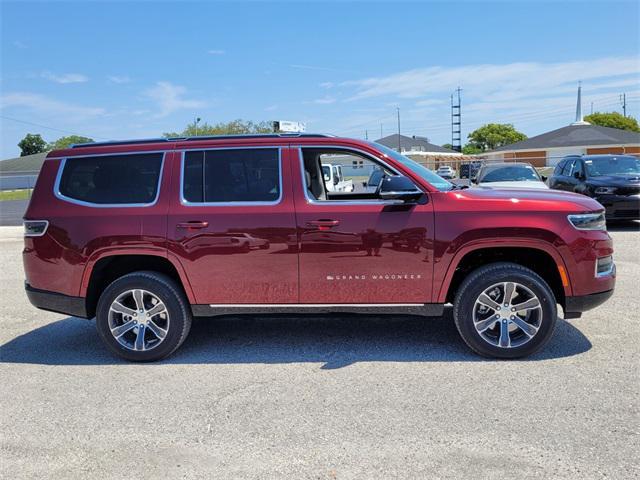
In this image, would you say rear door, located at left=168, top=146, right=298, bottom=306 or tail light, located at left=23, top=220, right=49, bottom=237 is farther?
tail light, located at left=23, top=220, right=49, bottom=237

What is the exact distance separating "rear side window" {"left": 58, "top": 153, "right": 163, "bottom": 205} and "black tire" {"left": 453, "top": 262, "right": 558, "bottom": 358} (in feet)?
9.47

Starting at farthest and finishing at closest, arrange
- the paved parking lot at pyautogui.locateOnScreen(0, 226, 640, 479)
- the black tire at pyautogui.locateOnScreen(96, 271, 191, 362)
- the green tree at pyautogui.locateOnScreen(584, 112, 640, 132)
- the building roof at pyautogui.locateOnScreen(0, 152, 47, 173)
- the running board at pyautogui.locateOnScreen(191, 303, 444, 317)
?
the green tree at pyautogui.locateOnScreen(584, 112, 640, 132), the building roof at pyautogui.locateOnScreen(0, 152, 47, 173), the black tire at pyautogui.locateOnScreen(96, 271, 191, 362), the running board at pyautogui.locateOnScreen(191, 303, 444, 317), the paved parking lot at pyautogui.locateOnScreen(0, 226, 640, 479)

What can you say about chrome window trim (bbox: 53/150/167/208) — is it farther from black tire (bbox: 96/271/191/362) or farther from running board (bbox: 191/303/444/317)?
running board (bbox: 191/303/444/317)

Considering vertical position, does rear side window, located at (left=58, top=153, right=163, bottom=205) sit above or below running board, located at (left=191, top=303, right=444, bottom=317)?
above

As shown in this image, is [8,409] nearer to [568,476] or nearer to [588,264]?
[568,476]

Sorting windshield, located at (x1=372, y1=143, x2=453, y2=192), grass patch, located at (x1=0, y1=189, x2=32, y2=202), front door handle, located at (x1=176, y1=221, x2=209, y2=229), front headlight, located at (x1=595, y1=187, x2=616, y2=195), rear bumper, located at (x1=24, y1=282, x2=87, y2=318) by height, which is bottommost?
rear bumper, located at (x1=24, y1=282, x2=87, y2=318)

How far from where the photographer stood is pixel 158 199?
484cm

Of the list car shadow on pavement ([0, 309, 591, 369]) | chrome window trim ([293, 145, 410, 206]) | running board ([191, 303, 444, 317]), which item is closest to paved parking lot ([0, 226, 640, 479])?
car shadow on pavement ([0, 309, 591, 369])

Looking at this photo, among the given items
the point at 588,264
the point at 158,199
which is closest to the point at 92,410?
the point at 158,199

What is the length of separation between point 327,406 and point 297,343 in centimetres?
145

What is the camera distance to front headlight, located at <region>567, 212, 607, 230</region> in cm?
456

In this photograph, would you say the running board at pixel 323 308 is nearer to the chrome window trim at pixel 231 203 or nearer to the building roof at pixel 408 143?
the chrome window trim at pixel 231 203

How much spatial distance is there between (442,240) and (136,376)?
282 cm

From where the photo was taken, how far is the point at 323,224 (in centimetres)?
464
